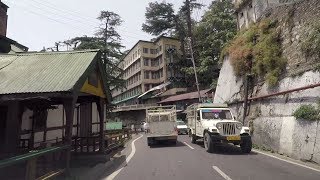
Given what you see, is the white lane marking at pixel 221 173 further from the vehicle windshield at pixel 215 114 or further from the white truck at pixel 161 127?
the white truck at pixel 161 127

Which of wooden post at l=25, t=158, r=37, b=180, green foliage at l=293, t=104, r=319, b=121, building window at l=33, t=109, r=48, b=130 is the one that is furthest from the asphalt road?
building window at l=33, t=109, r=48, b=130

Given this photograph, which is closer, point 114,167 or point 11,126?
point 11,126

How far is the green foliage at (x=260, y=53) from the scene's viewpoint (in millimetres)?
22062

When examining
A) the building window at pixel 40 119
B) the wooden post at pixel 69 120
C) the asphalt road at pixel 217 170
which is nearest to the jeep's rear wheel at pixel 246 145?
the asphalt road at pixel 217 170

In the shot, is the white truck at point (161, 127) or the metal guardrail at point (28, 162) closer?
the metal guardrail at point (28, 162)

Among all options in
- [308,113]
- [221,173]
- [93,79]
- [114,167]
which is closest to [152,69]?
[308,113]

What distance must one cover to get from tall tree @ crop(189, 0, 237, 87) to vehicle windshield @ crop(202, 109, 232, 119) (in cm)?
3368

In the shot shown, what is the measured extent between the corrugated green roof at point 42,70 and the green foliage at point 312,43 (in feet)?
36.2

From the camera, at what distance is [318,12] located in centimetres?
1889

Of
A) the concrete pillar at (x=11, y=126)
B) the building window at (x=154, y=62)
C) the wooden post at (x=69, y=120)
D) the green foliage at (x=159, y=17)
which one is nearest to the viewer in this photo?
the wooden post at (x=69, y=120)

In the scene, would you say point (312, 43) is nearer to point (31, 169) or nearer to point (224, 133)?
point (224, 133)

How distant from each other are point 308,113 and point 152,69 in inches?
2971

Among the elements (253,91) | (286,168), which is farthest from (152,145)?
(286,168)

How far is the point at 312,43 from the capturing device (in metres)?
18.0
